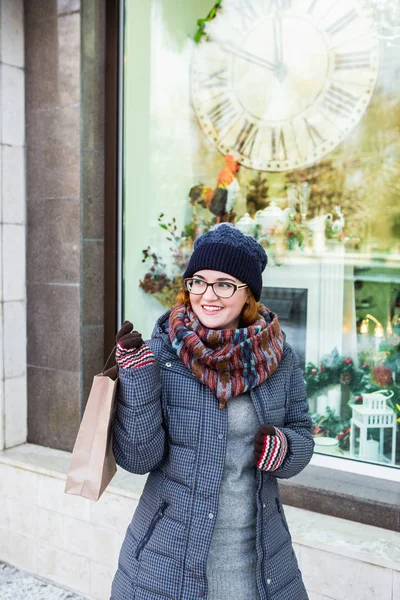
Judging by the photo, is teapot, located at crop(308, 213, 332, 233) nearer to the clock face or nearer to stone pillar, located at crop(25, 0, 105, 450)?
the clock face

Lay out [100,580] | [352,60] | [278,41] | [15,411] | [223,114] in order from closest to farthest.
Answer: [352,60]
[100,580]
[278,41]
[223,114]
[15,411]

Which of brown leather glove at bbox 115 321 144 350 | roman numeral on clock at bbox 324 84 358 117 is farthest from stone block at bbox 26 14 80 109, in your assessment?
brown leather glove at bbox 115 321 144 350

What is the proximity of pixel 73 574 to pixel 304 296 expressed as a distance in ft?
6.84

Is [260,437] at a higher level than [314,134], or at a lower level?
lower

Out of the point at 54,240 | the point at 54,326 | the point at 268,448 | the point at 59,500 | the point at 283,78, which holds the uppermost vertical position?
the point at 283,78

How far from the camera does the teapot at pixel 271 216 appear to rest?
12.8ft

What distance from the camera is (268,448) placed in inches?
76.5

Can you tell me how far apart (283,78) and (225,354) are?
2.41 m

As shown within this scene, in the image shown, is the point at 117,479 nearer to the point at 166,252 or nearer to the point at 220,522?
the point at 166,252

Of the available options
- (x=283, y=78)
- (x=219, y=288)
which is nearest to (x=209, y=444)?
(x=219, y=288)

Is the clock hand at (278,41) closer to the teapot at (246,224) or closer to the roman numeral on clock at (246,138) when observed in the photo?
the roman numeral on clock at (246,138)

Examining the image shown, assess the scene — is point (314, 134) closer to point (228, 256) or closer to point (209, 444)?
point (228, 256)

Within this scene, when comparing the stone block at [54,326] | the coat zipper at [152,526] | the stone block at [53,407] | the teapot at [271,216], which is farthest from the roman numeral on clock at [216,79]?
the coat zipper at [152,526]

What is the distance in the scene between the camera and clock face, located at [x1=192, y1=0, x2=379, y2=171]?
3.66m
